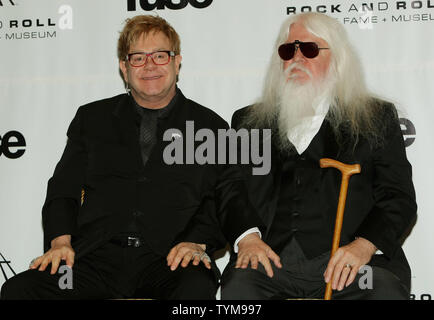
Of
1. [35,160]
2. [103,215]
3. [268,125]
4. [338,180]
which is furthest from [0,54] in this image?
[338,180]

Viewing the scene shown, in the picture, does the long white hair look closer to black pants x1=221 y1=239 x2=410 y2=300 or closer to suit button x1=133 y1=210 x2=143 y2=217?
black pants x1=221 y1=239 x2=410 y2=300

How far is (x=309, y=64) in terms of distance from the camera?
137 inches

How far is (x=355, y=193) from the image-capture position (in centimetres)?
320

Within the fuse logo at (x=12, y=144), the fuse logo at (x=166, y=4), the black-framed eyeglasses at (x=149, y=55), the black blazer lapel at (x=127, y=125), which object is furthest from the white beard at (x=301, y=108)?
the fuse logo at (x=12, y=144)

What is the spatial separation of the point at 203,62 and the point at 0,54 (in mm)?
1498

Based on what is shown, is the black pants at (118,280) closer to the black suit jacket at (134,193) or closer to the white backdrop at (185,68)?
the black suit jacket at (134,193)

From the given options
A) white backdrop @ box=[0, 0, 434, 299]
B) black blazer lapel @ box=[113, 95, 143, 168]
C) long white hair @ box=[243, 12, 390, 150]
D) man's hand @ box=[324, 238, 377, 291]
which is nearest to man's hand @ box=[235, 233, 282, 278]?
man's hand @ box=[324, 238, 377, 291]

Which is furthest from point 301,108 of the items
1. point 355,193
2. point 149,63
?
point 149,63

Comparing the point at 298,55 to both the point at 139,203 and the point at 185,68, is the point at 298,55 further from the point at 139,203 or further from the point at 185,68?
the point at 139,203

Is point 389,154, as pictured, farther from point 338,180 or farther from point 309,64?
point 309,64

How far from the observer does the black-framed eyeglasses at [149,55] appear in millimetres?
3520

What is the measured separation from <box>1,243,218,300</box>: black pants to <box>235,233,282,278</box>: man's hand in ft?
0.60

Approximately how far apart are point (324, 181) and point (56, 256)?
56.0 inches
